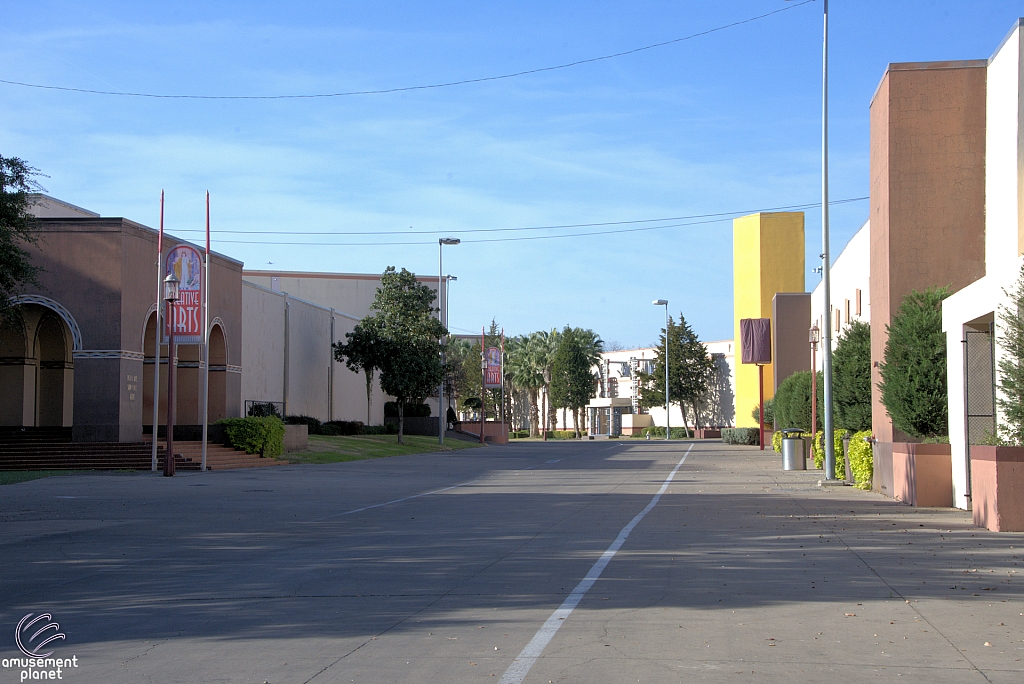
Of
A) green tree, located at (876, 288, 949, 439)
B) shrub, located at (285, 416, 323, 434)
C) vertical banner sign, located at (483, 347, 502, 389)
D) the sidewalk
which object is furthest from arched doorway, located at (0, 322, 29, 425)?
vertical banner sign, located at (483, 347, 502, 389)

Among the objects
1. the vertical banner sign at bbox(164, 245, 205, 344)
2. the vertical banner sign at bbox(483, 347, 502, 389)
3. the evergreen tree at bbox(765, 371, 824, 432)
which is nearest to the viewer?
the vertical banner sign at bbox(164, 245, 205, 344)

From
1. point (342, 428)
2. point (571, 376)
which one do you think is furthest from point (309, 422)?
point (571, 376)

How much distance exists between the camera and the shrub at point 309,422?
161 feet

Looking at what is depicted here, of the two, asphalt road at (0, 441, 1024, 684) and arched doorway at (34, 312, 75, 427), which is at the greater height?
arched doorway at (34, 312, 75, 427)

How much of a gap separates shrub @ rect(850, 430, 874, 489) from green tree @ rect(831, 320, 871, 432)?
136 inches

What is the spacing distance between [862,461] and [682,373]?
6840 centimetres

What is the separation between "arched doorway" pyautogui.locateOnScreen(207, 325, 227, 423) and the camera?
128 ft

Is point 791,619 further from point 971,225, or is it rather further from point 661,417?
point 661,417

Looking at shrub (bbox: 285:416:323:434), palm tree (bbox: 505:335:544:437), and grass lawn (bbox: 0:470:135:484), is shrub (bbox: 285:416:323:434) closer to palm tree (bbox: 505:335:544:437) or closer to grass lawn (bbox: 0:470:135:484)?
grass lawn (bbox: 0:470:135:484)

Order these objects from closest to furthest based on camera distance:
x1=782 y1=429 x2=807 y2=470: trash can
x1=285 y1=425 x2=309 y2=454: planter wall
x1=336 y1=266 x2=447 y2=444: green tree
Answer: x1=782 y1=429 x2=807 y2=470: trash can < x1=285 y1=425 x2=309 y2=454: planter wall < x1=336 y1=266 x2=447 y2=444: green tree

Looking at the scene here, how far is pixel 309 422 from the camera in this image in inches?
1998

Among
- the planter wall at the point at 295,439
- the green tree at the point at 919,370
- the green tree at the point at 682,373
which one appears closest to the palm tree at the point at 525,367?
the green tree at the point at 682,373

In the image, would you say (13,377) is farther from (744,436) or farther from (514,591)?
(744,436)

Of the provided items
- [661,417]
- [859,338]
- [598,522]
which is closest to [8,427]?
[598,522]
